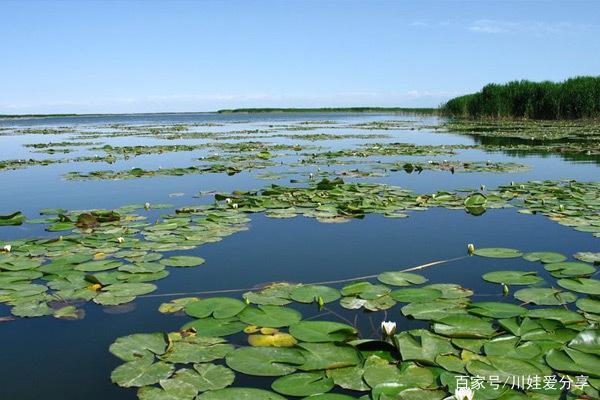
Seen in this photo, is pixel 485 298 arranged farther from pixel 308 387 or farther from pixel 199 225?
pixel 199 225

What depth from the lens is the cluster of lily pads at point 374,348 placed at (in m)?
1.93

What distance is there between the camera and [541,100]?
26328 millimetres

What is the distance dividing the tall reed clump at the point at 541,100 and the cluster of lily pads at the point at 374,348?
2447 cm

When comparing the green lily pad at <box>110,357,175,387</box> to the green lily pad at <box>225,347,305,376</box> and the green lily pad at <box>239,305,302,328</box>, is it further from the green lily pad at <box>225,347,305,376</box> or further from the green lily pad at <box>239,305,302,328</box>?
the green lily pad at <box>239,305,302,328</box>

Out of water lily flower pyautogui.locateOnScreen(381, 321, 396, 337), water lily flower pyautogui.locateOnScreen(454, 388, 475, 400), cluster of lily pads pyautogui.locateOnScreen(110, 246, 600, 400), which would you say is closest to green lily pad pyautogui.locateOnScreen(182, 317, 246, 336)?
cluster of lily pads pyautogui.locateOnScreen(110, 246, 600, 400)

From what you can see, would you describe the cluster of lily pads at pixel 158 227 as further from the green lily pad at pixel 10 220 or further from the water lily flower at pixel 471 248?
the water lily flower at pixel 471 248

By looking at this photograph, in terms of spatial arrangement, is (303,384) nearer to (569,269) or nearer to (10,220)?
(569,269)

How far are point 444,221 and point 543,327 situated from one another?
2.65 m

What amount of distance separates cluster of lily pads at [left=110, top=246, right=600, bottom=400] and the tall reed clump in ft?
80.3

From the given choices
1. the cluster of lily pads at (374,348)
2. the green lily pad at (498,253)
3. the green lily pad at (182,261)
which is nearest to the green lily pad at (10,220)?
the green lily pad at (182,261)

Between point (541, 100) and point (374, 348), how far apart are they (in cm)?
2787

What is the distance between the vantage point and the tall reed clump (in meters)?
23.7

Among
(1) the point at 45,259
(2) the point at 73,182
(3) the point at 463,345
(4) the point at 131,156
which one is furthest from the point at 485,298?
(4) the point at 131,156

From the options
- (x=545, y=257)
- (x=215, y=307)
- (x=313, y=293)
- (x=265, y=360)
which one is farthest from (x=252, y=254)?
(x=545, y=257)
